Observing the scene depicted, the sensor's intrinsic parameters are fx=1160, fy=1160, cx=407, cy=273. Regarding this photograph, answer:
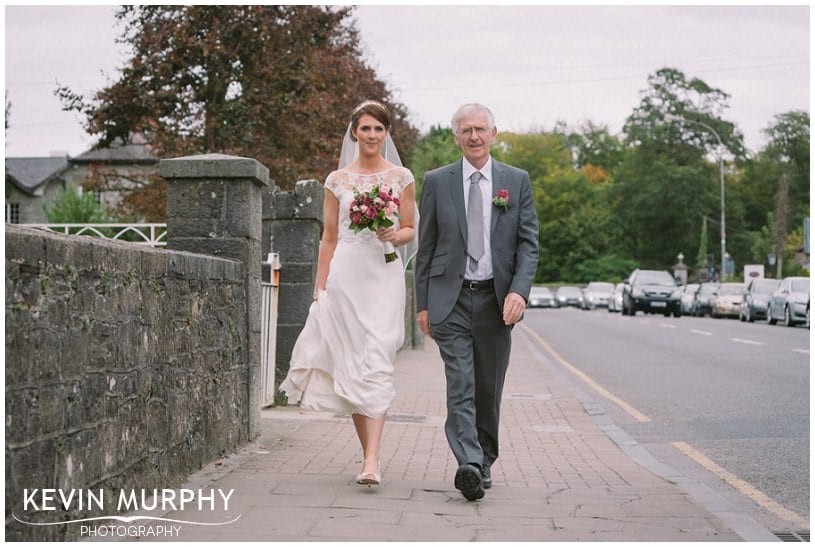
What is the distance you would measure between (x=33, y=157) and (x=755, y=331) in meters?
54.2

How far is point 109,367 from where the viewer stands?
16.9 ft

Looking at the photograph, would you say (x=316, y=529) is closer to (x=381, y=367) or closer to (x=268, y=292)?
(x=381, y=367)

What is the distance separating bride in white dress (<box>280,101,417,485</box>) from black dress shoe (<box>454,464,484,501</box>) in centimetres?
61

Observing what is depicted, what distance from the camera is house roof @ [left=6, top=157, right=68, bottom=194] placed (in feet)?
207

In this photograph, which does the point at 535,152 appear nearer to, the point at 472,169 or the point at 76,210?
the point at 76,210

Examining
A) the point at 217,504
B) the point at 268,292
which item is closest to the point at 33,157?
the point at 268,292

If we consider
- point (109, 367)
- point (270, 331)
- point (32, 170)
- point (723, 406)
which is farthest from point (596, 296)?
point (109, 367)

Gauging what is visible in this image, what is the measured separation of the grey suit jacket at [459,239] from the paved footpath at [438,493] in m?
1.10

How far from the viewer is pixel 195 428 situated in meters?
6.62

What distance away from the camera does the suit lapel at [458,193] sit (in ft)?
20.5

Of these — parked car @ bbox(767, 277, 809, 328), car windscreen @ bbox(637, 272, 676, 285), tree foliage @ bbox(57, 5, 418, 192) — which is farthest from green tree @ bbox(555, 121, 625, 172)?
tree foliage @ bbox(57, 5, 418, 192)

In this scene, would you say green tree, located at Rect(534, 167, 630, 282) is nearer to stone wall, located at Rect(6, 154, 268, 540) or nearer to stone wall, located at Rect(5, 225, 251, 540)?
stone wall, located at Rect(6, 154, 268, 540)

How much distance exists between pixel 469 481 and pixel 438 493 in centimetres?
39

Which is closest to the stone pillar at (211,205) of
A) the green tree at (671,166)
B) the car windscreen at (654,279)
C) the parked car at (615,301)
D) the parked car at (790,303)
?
the parked car at (790,303)
